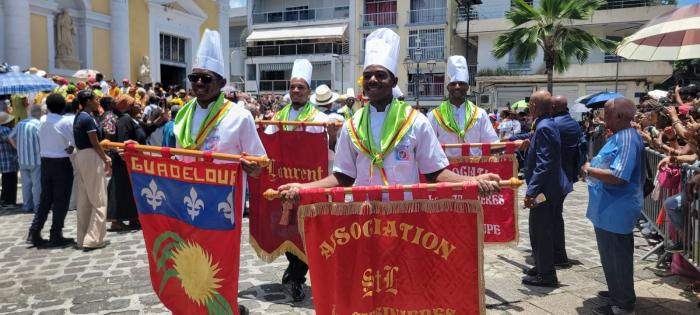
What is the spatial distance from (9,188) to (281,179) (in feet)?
24.7

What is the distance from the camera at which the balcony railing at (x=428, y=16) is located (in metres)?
38.2

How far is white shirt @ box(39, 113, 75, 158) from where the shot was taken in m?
6.95

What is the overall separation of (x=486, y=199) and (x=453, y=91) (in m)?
1.52

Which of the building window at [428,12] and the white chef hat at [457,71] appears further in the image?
the building window at [428,12]

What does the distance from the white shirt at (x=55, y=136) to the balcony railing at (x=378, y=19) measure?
114 ft

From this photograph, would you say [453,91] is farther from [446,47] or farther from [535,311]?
[446,47]

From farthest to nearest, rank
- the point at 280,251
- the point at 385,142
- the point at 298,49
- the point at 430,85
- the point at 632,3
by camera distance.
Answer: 1. the point at 298,49
2. the point at 430,85
3. the point at 632,3
4. the point at 280,251
5. the point at 385,142

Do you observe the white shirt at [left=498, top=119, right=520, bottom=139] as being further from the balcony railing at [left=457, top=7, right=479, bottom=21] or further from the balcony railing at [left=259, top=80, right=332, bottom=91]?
the balcony railing at [left=259, top=80, right=332, bottom=91]

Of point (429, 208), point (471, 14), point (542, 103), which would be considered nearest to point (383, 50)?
point (429, 208)

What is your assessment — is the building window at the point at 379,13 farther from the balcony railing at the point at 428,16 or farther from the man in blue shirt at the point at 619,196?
the man in blue shirt at the point at 619,196

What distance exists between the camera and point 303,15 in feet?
142

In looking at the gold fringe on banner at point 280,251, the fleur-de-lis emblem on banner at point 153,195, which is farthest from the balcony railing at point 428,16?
the fleur-de-lis emblem on banner at point 153,195

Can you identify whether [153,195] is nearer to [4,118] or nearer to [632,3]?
[4,118]

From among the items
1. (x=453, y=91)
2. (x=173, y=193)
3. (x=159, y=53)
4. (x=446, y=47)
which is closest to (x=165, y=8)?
(x=159, y=53)
